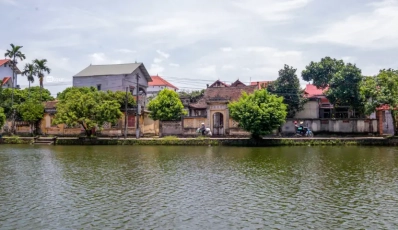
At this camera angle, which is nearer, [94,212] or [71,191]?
[94,212]

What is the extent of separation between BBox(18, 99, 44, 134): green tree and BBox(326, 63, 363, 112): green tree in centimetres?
3563

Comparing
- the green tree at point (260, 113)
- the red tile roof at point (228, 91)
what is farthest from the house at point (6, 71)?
the green tree at point (260, 113)

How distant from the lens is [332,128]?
4559 centimetres

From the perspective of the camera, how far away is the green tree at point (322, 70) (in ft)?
161

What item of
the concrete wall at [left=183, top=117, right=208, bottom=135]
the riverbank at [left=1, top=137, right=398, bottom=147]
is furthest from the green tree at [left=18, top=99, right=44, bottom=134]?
the concrete wall at [left=183, top=117, right=208, bottom=135]

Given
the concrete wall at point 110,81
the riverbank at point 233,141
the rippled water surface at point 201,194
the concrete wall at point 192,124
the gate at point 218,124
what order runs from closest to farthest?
the rippled water surface at point 201,194 → the riverbank at point 233,141 → the gate at point 218,124 → the concrete wall at point 192,124 → the concrete wall at point 110,81

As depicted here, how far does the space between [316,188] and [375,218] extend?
5.01m

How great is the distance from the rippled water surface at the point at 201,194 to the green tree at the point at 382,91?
43.0ft

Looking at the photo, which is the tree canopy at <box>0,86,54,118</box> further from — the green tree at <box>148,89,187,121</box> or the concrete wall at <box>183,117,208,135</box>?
the concrete wall at <box>183,117,208,135</box>

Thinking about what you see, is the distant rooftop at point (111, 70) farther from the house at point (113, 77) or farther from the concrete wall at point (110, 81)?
the concrete wall at point (110, 81)

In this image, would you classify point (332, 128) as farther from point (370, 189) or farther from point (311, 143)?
point (370, 189)

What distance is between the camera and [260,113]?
130 feet

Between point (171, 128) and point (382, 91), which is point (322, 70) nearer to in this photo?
point (382, 91)

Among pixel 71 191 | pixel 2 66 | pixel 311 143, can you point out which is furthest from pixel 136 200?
pixel 2 66
